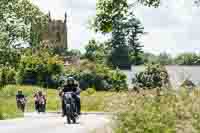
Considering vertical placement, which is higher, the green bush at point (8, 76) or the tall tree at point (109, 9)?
the tall tree at point (109, 9)

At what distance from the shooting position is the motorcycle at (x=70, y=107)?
24953mm

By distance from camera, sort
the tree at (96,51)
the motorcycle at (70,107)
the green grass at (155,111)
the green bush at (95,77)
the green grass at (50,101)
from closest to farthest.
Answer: the green grass at (155,111) < the motorcycle at (70,107) < the green grass at (50,101) < the green bush at (95,77) < the tree at (96,51)

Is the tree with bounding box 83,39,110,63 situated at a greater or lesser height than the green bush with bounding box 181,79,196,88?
greater

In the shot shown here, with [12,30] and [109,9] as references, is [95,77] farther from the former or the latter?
[109,9]

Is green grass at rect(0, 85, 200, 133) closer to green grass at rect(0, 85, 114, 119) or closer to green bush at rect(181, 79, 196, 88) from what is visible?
green bush at rect(181, 79, 196, 88)

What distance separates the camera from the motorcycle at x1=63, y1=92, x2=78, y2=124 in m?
25.0

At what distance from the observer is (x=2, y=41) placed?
65.9 m

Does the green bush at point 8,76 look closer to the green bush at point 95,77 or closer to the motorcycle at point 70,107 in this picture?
the green bush at point 95,77

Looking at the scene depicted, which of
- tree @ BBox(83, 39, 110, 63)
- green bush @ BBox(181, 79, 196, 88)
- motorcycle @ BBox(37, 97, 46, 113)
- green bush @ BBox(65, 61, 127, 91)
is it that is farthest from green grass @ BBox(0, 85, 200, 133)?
tree @ BBox(83, 39, 110, 63)

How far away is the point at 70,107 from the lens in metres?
25.2

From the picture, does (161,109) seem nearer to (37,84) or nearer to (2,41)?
(2,41)

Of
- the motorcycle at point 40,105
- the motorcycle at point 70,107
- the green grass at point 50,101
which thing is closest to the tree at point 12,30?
the green grass at point 50,101

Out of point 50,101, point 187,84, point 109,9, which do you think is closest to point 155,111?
point 187,84

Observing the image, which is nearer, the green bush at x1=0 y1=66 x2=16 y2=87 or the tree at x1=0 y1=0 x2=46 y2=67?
the tree at x1=0 y1=0 x2=46 y2=67
